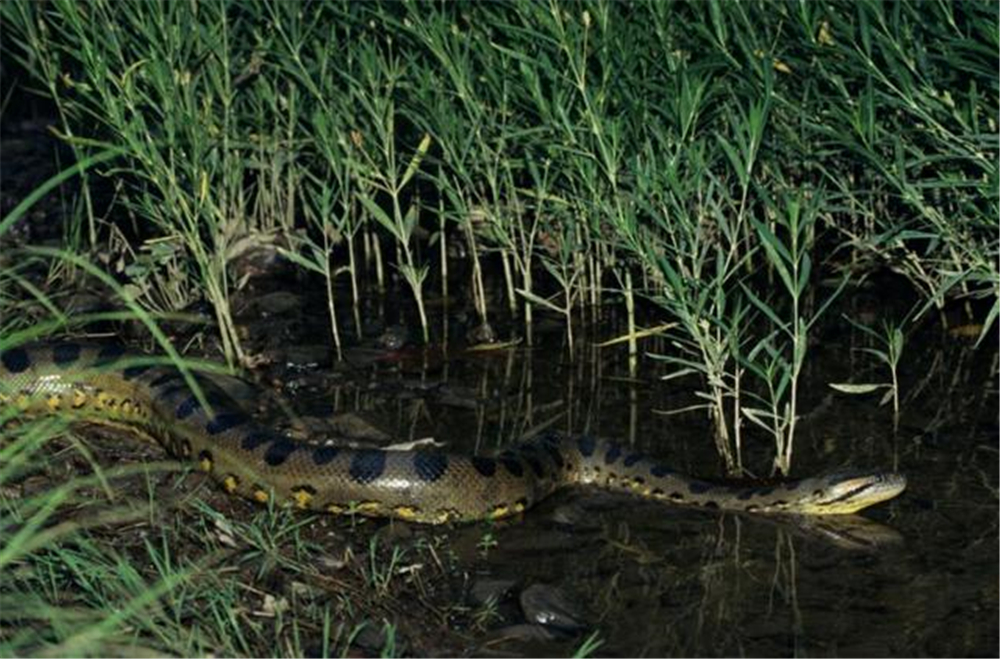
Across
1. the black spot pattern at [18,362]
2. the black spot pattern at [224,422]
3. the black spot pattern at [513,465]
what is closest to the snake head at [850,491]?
the black spot pattern at [513,465]

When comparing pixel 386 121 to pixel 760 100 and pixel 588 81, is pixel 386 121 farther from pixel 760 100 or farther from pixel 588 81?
pixel 760 100

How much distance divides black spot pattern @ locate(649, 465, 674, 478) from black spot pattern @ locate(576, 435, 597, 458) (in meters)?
0.36

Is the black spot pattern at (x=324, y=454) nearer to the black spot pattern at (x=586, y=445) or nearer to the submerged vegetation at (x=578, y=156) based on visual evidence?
the submerged vegetation at (x=578, y=156)

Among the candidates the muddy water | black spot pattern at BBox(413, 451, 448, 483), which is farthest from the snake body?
the muddy water

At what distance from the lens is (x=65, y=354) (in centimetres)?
907

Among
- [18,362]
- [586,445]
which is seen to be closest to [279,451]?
[586,445]

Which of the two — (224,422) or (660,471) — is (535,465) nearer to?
(660,471)

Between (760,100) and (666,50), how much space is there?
1.99 feet

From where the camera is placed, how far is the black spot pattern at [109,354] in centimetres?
900

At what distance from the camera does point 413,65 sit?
9.30 metres

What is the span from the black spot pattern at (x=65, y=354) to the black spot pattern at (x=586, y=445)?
2635 millimetres

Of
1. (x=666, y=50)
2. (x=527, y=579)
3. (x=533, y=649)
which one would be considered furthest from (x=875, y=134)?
(x=533, y=649)

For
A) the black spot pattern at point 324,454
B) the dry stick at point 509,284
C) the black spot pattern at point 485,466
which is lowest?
the dry stick at point 509,284

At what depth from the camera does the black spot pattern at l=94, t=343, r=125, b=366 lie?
9000 mm
